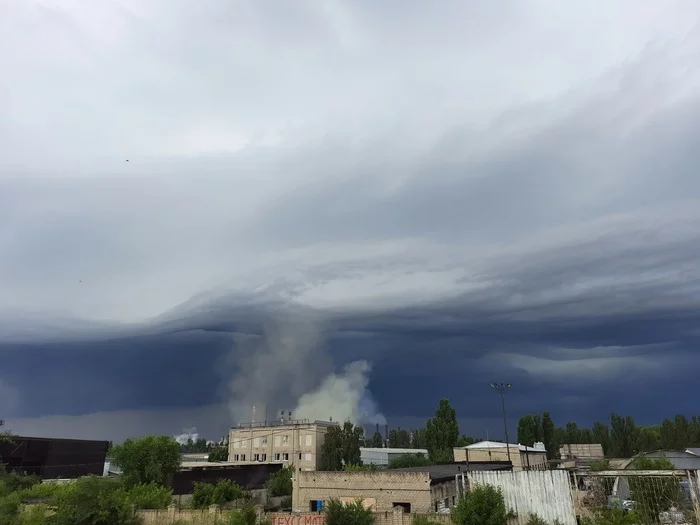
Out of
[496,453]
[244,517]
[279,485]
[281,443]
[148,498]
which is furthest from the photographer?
[281,443]

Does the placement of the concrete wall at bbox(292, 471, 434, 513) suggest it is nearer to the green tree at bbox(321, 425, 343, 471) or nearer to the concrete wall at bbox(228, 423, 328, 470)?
the green tree at bbox(321, 425, 343, 471)

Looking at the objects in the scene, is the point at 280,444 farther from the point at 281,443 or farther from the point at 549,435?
the point at 549,435

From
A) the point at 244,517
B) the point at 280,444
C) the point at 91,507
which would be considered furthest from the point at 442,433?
the point at 91,507

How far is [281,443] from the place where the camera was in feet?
339

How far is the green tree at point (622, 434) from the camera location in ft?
353

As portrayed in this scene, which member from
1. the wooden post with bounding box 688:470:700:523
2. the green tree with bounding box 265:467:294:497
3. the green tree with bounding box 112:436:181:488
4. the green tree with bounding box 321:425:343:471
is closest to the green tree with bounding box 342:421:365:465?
the green tree with bounding box 321:425:343:471

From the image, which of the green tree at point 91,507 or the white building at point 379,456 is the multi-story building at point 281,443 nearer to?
the white building at point 379,456

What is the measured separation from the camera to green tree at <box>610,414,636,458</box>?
353ft

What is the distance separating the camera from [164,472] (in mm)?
56531

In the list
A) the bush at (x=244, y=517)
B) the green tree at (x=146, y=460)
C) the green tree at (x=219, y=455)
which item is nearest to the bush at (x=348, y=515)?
the bush at (x=244, y=517)

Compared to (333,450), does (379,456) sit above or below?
below

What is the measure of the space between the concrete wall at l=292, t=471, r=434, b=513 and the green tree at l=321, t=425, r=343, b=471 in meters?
47.9

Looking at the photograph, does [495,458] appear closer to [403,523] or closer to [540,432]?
[540,432]

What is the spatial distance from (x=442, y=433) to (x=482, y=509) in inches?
2571
